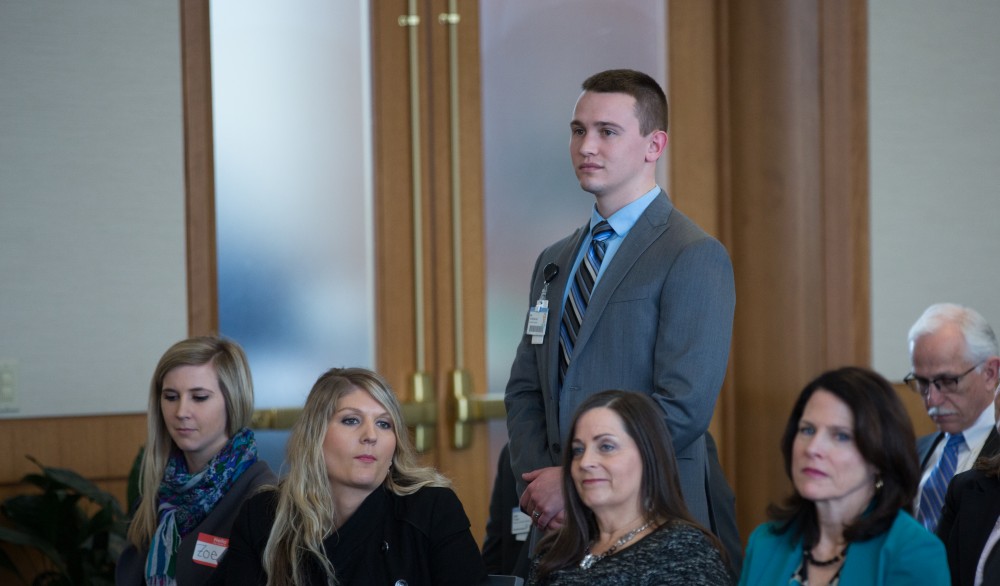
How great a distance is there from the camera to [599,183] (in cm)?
274

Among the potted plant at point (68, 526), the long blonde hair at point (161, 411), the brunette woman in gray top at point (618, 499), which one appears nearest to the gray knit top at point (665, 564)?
the brunette woman in gray top at point (618, 499)

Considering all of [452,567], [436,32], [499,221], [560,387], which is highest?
[436,32]

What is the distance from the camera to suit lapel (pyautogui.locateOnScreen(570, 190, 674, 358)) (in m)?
2.71

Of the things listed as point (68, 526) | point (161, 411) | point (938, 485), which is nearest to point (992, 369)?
point (938, 485)

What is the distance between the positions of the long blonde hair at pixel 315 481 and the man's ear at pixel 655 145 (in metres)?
0.84

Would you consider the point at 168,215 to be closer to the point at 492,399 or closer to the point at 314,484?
the point at 492,399

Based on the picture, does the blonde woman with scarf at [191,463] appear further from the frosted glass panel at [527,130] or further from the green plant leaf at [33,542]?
the frosted glass panel at [527,130]

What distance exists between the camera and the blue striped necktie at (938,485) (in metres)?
3.14

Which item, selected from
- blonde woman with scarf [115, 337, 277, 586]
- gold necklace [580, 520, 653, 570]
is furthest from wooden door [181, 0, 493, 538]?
gold necklace [580, 520, 653, 570]

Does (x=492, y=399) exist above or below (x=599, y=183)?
below

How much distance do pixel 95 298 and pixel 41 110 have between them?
662mm

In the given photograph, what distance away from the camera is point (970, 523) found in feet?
8.38

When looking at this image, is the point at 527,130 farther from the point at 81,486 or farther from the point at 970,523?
the point at 970,523

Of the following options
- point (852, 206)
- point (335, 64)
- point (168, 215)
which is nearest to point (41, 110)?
point (168, 215)
